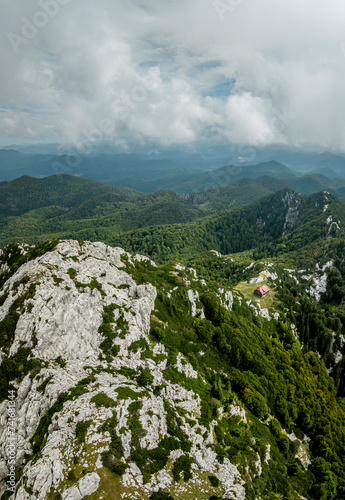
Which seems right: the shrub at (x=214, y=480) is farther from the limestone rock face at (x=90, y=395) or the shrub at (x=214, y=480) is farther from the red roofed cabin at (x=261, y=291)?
the red roofed cabin at (x=261, y=291)

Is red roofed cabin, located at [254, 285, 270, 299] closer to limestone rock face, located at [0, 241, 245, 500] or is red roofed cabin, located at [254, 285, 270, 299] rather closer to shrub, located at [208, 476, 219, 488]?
limestone rock face, located at [0, 241, 245, 500]

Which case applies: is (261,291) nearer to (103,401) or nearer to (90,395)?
(103,401)

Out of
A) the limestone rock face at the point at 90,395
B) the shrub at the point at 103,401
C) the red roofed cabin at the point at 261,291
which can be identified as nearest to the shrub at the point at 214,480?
the limestone rock face at the point at 90,395

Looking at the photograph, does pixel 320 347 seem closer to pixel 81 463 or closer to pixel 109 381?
pixel 109 381

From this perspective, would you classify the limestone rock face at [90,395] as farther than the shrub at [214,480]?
No

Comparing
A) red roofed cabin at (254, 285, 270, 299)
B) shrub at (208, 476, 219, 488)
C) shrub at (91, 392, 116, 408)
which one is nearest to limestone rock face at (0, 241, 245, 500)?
shrub at (91, 392, 116, 408)

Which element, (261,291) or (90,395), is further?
(261,291)

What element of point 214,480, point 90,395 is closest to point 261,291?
point 214,480

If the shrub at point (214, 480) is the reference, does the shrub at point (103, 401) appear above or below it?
above

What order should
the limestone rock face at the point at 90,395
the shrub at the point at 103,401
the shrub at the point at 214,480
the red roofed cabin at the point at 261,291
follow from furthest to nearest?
the red roofed cabin at the point at 261,291
the shrub at the point at 103,401
the shrub at the point at 214,480
the limestone rock face at the point at 90,395
